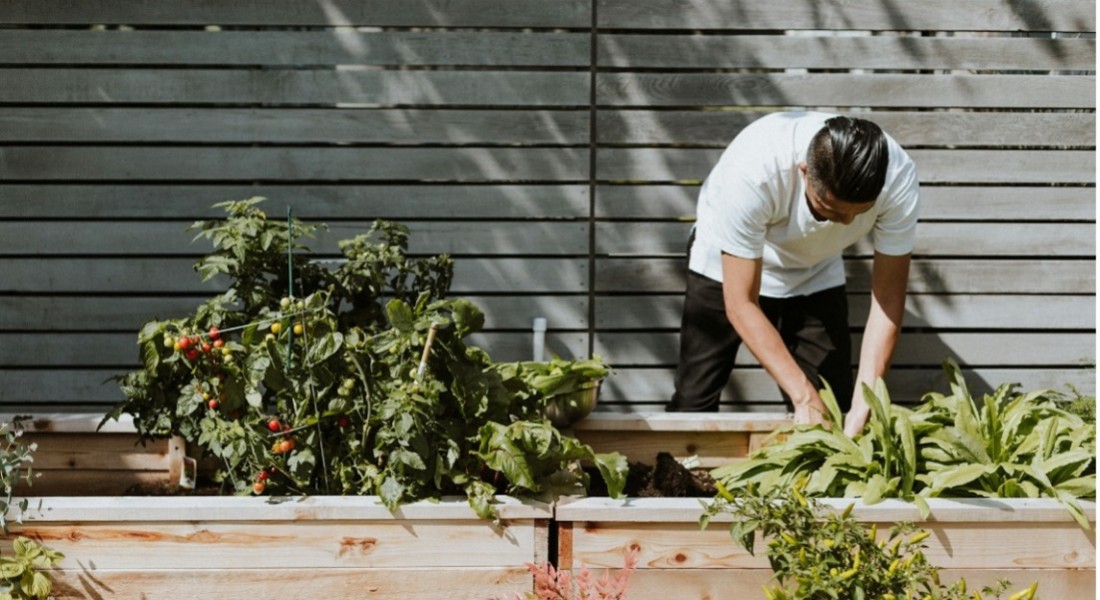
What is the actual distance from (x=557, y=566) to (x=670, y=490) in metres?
0.52

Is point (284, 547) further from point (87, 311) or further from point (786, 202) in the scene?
point (87, 311)

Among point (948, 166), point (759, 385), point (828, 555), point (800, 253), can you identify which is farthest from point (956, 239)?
point (828, 555)

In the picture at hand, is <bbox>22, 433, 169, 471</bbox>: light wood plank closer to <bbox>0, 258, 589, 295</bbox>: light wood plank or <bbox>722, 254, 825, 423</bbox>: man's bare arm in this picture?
<bbox>0, 258, 589, 295</bbox>: light wood plank

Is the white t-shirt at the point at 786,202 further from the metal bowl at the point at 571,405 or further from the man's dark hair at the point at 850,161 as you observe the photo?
the metal bowl at the point at 571,405

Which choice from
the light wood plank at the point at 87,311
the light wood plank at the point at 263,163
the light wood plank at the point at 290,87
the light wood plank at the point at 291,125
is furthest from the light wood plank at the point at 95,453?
the light wood plank at the point at 290,87

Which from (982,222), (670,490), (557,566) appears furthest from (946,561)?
(982,222)

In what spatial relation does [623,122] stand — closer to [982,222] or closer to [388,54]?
[388,54]

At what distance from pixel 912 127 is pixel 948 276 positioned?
0.68 meters

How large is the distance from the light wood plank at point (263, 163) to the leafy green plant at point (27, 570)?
202cm

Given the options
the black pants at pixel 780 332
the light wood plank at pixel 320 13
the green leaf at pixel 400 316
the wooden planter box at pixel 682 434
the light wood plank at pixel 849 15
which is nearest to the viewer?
the green leaf at pixel 400 316

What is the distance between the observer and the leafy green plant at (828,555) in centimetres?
216

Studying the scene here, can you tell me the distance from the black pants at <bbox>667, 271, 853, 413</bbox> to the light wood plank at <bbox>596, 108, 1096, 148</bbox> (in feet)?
2.40

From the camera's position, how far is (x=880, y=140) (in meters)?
3.04

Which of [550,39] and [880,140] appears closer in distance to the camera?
[880,140]
